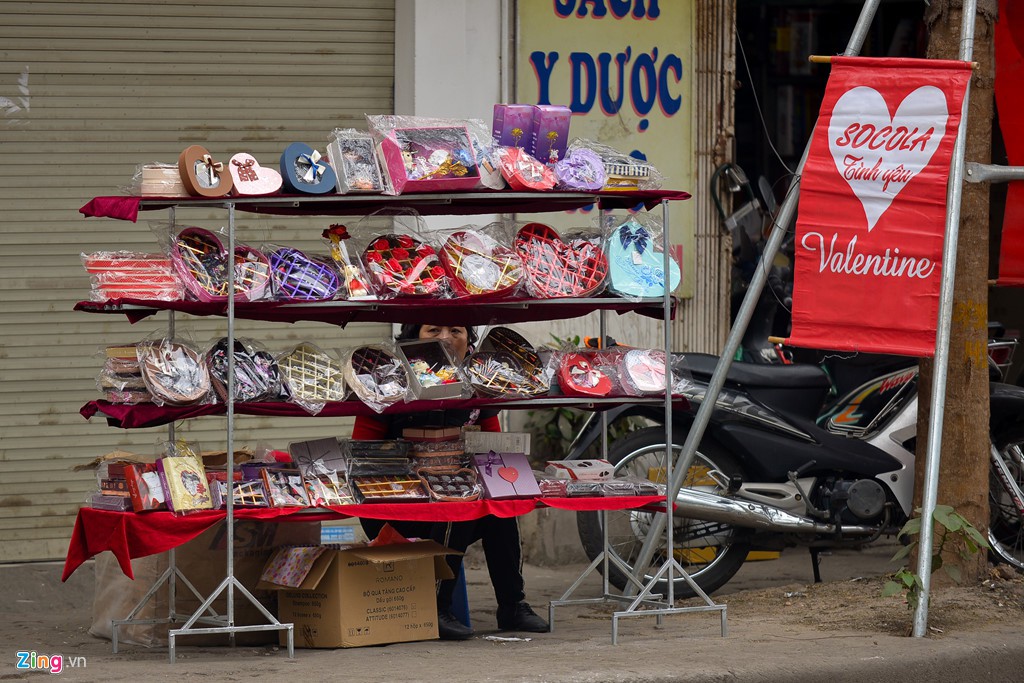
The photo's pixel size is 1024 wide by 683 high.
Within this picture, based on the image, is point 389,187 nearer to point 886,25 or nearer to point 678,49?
point 678,49

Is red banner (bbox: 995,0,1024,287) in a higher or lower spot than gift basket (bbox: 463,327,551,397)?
higher

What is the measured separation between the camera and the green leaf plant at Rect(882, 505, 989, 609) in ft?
18.7

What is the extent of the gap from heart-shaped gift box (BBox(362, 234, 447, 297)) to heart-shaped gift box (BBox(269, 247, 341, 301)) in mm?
165

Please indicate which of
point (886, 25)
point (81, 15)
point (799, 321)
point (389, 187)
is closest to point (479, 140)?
point (389, 187)

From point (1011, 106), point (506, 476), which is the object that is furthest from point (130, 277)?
point (1011, 106)

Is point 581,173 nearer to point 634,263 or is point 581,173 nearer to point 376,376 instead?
point 634,263

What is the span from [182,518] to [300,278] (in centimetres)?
101

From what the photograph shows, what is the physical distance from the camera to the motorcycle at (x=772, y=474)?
6.65 metres

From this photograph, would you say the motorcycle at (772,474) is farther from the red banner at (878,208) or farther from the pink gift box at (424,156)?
the pink gift box at (424,156)

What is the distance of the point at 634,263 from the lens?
5.74 metres

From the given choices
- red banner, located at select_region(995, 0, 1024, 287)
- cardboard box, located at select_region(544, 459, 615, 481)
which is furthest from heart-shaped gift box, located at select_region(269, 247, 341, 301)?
red banner, located at select_region(995, 0, 1024, 287)

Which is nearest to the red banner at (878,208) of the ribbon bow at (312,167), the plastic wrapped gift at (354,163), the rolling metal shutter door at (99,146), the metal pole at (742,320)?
the metal pole at (742,320)

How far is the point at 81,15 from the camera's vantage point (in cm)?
720

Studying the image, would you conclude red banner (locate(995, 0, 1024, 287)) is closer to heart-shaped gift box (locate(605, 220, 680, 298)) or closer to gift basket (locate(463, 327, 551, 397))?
heart-shaped gift box (locate(605, 220, 680, 298))
